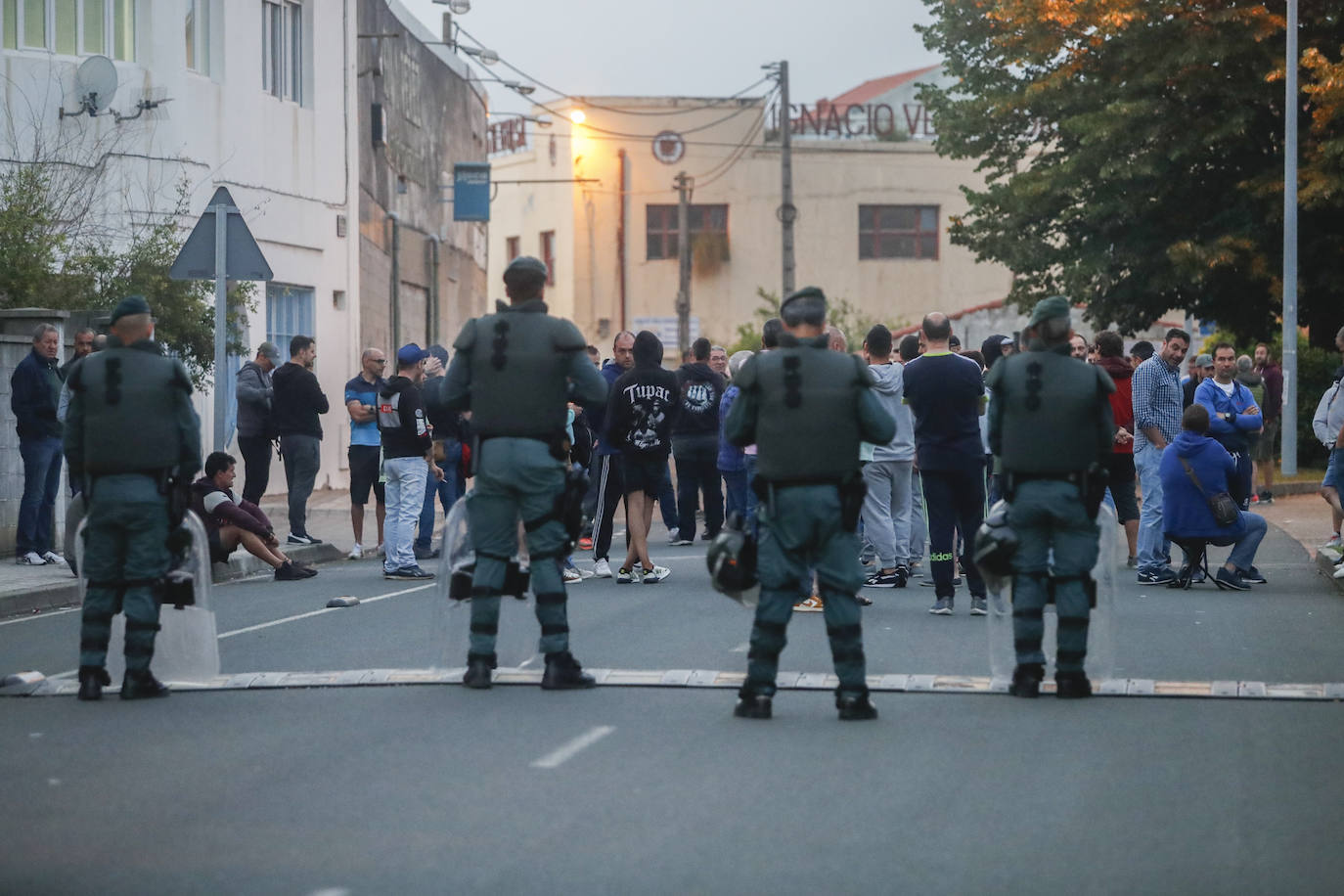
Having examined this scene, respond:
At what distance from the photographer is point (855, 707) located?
805 cm

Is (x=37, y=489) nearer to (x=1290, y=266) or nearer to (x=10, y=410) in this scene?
(x=10, y=410)

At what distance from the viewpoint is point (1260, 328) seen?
3122 centimetres

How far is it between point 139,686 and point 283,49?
17.7 m

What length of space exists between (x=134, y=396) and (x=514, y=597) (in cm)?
205

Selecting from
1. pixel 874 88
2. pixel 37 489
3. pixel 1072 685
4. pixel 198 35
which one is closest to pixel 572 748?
pixel 1072 685

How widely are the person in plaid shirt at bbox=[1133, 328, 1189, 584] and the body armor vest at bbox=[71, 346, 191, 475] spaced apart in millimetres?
8158

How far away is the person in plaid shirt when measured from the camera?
14.4 m

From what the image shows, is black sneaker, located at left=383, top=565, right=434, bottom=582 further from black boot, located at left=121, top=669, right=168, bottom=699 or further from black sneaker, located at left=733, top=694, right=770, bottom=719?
black sneaker, located at left=733, top=694, right=770, bottom=719

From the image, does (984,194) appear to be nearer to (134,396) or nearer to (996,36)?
(996,36)


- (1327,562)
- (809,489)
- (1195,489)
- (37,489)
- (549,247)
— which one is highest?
(549,247)

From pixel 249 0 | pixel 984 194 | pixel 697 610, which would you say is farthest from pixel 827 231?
pixel 697 610

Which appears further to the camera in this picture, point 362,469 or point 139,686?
point 362,469

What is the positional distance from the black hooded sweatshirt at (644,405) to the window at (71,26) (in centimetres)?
1050

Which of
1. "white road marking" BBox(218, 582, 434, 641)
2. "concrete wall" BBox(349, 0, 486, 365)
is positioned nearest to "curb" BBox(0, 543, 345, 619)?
"white road marking" BBox(218, 582, 434, 641)
